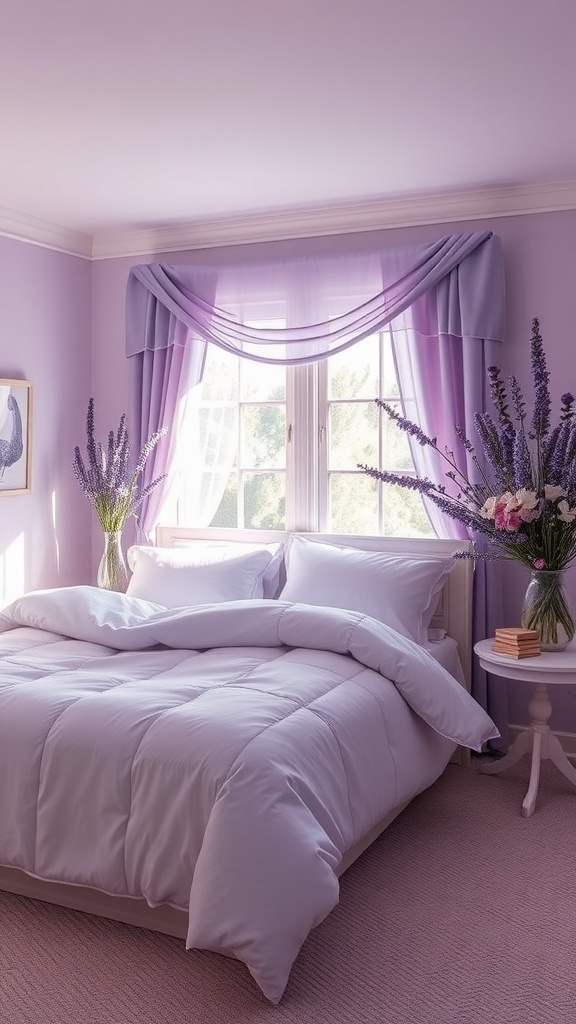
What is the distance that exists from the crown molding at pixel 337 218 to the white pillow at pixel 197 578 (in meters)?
1.60

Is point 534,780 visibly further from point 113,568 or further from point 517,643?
point 113,568

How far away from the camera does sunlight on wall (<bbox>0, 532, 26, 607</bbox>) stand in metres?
4.74

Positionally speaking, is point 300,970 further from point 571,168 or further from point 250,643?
point 571,168

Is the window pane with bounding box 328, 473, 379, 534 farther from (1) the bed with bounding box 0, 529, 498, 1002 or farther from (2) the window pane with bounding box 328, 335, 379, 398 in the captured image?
(1) the bed with bounding box 0, 529, 498, 1002

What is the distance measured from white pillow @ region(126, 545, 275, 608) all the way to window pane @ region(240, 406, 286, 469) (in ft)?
2.00

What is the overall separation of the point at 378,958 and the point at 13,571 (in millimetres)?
2904

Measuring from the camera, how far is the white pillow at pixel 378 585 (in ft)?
13.1

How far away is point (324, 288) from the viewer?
15.1ft

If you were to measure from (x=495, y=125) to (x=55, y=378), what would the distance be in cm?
263

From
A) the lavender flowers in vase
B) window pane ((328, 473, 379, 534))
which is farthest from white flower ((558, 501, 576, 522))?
the lavender flowers in vase

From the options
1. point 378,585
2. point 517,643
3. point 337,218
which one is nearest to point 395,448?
point 378,585

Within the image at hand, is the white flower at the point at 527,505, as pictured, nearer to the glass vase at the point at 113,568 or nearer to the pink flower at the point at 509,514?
the pink flower at the point at 509,514

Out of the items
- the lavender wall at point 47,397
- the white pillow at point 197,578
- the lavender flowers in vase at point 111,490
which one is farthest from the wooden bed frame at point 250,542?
the lavender wall at point 47,397

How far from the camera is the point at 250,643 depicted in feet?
11.7
